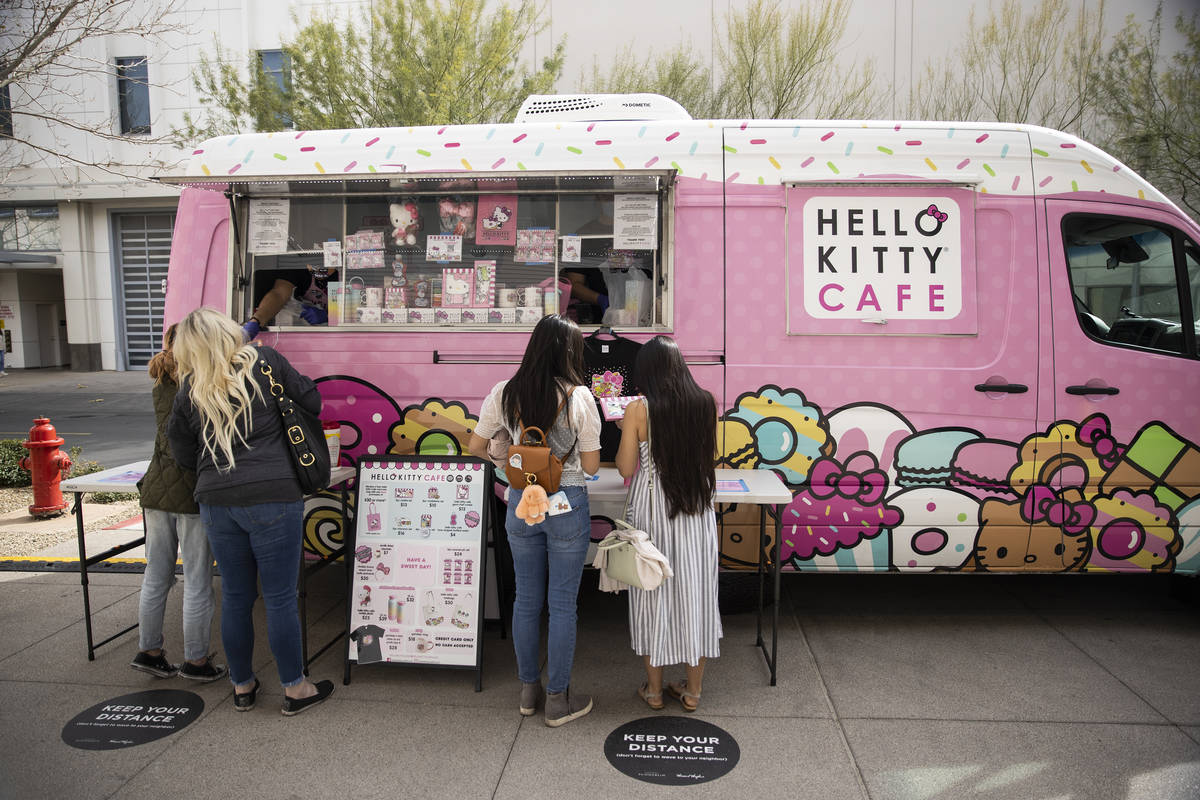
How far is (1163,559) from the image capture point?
4.23 m

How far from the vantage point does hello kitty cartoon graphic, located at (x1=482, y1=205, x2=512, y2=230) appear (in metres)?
4.40

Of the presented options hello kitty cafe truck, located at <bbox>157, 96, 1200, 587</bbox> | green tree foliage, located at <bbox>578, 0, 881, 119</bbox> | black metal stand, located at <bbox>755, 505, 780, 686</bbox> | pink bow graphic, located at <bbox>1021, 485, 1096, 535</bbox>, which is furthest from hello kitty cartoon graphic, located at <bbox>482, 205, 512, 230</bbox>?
green tree foliage, located at <bbox>578, 0, 881, 119</bbox>

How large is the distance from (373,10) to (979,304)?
11948mm

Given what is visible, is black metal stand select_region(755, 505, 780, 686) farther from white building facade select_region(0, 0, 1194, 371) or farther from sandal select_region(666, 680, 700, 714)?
white building facade select_region(0, 0, 1194, 371)

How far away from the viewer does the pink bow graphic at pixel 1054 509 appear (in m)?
4.17

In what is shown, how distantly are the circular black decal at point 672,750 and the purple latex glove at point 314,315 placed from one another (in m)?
2.87

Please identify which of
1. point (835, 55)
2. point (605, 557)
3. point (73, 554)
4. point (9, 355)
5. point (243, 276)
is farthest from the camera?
point (9, 355)

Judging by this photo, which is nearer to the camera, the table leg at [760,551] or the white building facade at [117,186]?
the table leg at [760,551]

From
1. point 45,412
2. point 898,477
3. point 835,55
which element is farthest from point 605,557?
point 45,412

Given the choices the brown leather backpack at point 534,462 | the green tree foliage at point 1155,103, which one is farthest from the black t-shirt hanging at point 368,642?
the green tree foliage at point 1155,103

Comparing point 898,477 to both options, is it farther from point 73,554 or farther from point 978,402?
point 73,554

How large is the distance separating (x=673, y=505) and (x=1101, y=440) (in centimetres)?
257

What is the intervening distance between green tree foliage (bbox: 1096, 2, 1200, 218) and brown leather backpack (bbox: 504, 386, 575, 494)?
1503 centimetres

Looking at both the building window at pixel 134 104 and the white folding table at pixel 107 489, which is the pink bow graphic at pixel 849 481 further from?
the building window at pixel 134 104
